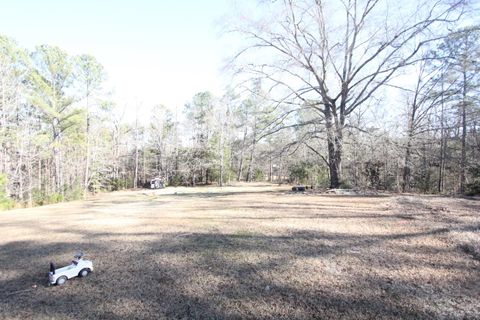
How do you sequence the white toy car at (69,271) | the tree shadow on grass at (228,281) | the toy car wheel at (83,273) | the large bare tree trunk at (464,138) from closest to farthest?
the tree shadow on grass at (228,281) < the white toy car at (69,271) < the toy car wheel at (83,273) < the large bare tree trunk at (464,138)

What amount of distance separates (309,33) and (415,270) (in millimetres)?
11638

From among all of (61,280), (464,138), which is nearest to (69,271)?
(61,280)

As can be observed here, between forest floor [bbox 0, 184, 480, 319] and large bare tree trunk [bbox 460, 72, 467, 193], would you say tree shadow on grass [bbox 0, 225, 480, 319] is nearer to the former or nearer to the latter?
forest floor [bbox 0, 184, 480, 319]

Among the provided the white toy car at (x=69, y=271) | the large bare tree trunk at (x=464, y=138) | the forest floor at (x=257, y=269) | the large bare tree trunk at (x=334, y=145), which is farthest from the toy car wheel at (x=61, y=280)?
the large bare tree trunk at (x=464, y=138)

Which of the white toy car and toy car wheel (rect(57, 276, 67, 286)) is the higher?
the white toy car

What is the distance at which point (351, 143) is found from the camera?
1159 centimetres

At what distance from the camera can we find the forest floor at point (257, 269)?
2705mm

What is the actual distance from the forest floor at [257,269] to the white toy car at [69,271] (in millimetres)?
86

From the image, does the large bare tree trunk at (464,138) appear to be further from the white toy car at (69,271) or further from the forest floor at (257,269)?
the white toy car at (69,271)

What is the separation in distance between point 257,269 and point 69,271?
239cm

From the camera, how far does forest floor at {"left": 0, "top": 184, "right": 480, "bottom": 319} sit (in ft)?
8.87

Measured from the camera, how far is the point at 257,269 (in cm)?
352

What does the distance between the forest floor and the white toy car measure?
0.28ft

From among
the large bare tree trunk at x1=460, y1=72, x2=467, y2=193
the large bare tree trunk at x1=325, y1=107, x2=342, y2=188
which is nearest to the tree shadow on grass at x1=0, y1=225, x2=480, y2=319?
the large bare tree trunk at x1=325, y1=107, x2=342, y2=188
